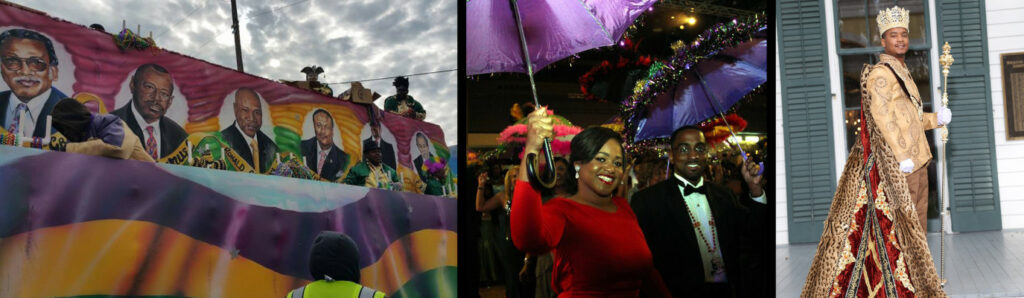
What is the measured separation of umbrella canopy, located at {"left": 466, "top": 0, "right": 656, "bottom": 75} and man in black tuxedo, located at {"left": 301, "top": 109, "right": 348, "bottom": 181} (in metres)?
1.15

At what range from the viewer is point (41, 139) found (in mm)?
2232

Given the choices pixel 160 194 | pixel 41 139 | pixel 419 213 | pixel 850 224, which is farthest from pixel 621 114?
pixel 850 224

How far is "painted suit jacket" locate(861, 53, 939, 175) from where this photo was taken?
3.92 meters

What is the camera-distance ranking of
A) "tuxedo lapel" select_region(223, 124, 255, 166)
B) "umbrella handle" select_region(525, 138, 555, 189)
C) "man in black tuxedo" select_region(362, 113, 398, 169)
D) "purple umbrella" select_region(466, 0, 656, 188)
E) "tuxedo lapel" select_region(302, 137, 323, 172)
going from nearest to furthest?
"umbrella handle" select_region(525, 138, 555, 189) < "purple umbrella" select_region(466, 0, 656, 188) < "tuxedo lapel" select_region(223, 124, 255, 166) < "tuxedo lapel" select_region(302, 137, 323, 172) < "man in black tuxedo" select_region(362, 113, 398, 169)

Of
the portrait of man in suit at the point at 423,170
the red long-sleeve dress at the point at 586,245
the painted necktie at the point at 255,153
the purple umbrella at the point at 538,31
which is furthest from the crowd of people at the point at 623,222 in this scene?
the painted necktie at the point at 255,153

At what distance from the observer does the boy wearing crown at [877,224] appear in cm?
347

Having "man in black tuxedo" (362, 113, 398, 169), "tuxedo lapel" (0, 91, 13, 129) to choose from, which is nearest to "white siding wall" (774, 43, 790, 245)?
"man in black tuxedo" (362, 113, 398, 169)

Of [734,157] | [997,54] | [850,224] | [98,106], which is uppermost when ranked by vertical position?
[997,54]

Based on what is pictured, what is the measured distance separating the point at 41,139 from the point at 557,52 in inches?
60.0

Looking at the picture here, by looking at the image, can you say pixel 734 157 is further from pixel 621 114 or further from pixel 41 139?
pixel 41 139

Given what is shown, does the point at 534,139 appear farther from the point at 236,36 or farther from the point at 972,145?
the point at 972,145

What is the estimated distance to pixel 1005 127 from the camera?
8070mm

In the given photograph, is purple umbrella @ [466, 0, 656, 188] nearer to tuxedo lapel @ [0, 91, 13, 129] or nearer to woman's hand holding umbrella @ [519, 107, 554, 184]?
woman's hand holding umbrella @ [519, 107, 554, 184]

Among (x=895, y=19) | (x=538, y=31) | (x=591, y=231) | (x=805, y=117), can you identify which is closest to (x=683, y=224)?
(x=591, y=231)
